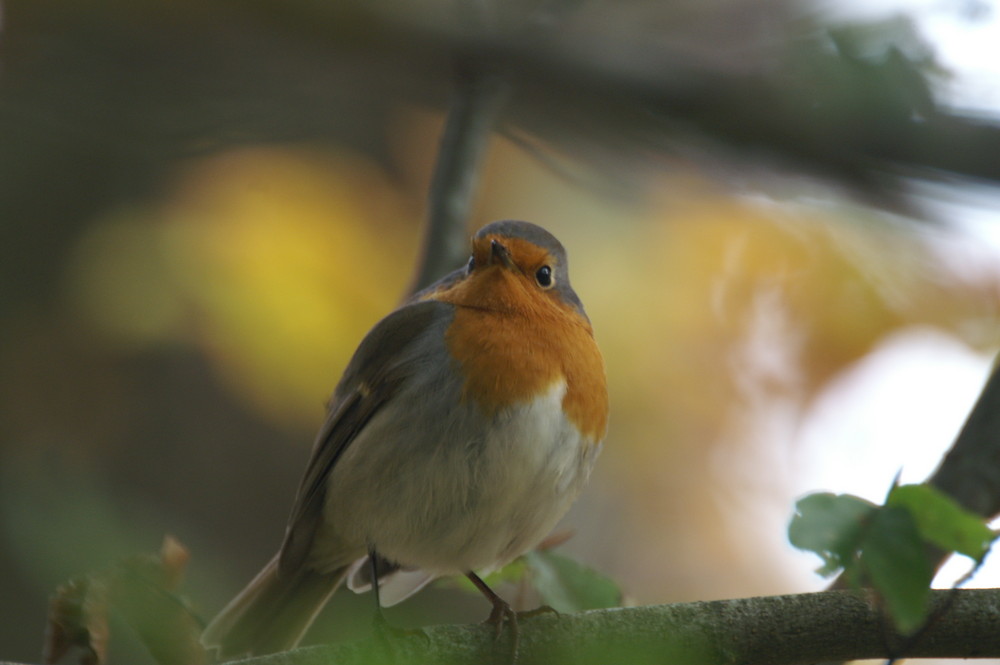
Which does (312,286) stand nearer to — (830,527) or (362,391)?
(362,391)

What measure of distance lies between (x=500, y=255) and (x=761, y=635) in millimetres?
1492

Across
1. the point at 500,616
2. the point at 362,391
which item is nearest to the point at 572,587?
the point at 500,616

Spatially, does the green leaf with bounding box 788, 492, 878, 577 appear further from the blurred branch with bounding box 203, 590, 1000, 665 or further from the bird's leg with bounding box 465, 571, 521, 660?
the bird's leg with bounding box 465, 571, 521, 660

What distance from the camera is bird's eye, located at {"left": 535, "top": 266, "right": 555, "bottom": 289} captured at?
3396mm

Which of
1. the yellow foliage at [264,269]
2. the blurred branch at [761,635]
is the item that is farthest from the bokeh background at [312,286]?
the blurred branch at [761,635]

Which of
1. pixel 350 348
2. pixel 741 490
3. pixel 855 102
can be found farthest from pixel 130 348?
pixel 855 102

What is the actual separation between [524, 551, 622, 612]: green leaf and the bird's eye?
1.05 metres

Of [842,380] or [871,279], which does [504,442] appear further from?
[842,380]

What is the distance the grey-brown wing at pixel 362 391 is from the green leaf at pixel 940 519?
71.3 inches

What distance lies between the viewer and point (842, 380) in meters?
5.21

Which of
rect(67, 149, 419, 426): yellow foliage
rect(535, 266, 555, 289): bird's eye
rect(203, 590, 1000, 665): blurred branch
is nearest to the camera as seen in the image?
rect(203, 590, 1000, 665): blurred branch

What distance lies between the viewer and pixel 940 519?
161cm

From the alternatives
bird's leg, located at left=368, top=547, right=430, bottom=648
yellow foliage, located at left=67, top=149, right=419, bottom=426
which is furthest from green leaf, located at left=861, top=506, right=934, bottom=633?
yellow foliage, located at left=67, top=149, right=419, bottom=426

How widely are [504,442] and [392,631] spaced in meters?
0.61
